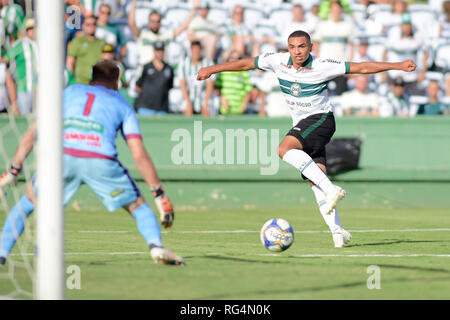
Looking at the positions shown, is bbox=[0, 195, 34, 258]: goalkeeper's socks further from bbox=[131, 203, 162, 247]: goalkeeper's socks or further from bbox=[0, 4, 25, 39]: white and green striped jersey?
bbox=[0, 4, 25, 39]: white and green striped jersey

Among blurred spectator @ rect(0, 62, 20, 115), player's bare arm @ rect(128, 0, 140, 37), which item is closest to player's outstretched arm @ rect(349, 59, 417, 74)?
blurred spectator @ rect(0, 62, 20, 115)

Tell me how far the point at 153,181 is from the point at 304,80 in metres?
3.46

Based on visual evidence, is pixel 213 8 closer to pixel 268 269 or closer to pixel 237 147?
pixel 237 147

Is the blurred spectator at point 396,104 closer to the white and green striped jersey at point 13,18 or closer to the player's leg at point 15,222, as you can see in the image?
the white and green striped jersey at point 13,18

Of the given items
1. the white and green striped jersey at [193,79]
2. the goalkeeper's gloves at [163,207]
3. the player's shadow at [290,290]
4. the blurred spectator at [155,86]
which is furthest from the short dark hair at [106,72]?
the white and green striped jersey at [193,79]

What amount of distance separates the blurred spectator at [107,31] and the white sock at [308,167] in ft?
22.6

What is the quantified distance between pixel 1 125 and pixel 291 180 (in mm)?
5082

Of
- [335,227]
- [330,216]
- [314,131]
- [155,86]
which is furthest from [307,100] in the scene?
[155,86]

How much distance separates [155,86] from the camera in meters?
15.9

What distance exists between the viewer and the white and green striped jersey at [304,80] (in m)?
10.2

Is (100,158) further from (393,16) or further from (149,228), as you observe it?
(393,16)

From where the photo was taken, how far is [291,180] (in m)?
16.2

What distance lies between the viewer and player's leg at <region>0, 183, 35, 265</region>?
755 cm

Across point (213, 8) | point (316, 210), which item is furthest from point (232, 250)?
point (213, 8)
